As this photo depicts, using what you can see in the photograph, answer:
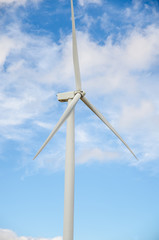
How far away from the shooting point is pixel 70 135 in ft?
60.4

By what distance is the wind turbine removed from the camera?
16594 mm

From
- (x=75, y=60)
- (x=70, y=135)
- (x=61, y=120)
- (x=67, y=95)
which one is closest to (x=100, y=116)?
(x=67, y=95)

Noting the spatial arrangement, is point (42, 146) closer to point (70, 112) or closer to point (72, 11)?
point (70, 112)

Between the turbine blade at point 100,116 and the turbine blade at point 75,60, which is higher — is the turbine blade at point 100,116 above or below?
below

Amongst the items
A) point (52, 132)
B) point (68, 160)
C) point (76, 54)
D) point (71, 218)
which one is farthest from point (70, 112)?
point (71, 218)

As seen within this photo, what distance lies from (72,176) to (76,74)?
286 inches

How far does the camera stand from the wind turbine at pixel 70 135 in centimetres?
1659

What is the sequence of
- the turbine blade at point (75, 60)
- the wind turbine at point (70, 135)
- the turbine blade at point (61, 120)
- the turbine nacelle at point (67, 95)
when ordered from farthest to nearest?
the turbine blade at point (75, 60) < the turbine nacelle at point (67, 95) < the turbine blade at point (61, 120) < the wind turbine at point (70, 135)

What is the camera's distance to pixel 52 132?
1820 cm

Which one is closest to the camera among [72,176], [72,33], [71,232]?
[71,232]

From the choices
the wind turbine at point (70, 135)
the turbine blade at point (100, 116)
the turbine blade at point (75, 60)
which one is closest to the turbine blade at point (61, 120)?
the wind turbine at point (70, 135)

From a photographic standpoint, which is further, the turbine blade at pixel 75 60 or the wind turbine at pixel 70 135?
the turbine blade at pixel 75 60

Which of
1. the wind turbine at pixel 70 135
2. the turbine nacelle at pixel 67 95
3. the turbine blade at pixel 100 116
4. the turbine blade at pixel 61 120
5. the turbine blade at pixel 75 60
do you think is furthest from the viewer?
the turbine blade at pixel 100 116

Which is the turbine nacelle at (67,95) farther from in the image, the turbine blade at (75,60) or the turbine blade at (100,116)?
the turbine blade at (100,116)
